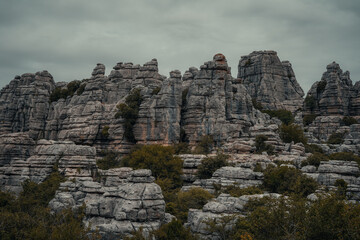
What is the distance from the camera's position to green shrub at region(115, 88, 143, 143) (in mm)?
65312

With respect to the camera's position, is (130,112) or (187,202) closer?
(187,202)

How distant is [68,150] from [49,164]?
2685 mm

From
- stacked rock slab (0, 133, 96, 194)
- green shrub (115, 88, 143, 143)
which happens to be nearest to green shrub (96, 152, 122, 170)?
green shrub (115, 88, 143, 143)

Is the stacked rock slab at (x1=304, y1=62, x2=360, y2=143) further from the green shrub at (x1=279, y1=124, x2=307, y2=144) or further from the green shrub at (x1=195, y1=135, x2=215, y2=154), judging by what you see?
the green shrub at (x1=195, y1=135, x2=215, y2=154)

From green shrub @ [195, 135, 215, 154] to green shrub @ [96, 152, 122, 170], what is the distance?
11126 millimetres

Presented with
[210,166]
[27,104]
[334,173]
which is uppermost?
[27,104]

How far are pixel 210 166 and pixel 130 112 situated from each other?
19.8 metres

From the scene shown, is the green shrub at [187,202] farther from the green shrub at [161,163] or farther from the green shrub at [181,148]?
the green shrub at [181,148]

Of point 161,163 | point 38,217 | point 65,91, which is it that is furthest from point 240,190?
point 65,91

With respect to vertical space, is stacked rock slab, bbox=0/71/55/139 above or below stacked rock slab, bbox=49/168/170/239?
above

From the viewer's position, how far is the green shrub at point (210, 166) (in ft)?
163

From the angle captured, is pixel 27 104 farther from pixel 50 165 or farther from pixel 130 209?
pixel 130 209

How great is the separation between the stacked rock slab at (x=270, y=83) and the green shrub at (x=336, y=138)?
24.1 meters

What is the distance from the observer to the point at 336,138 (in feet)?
241
